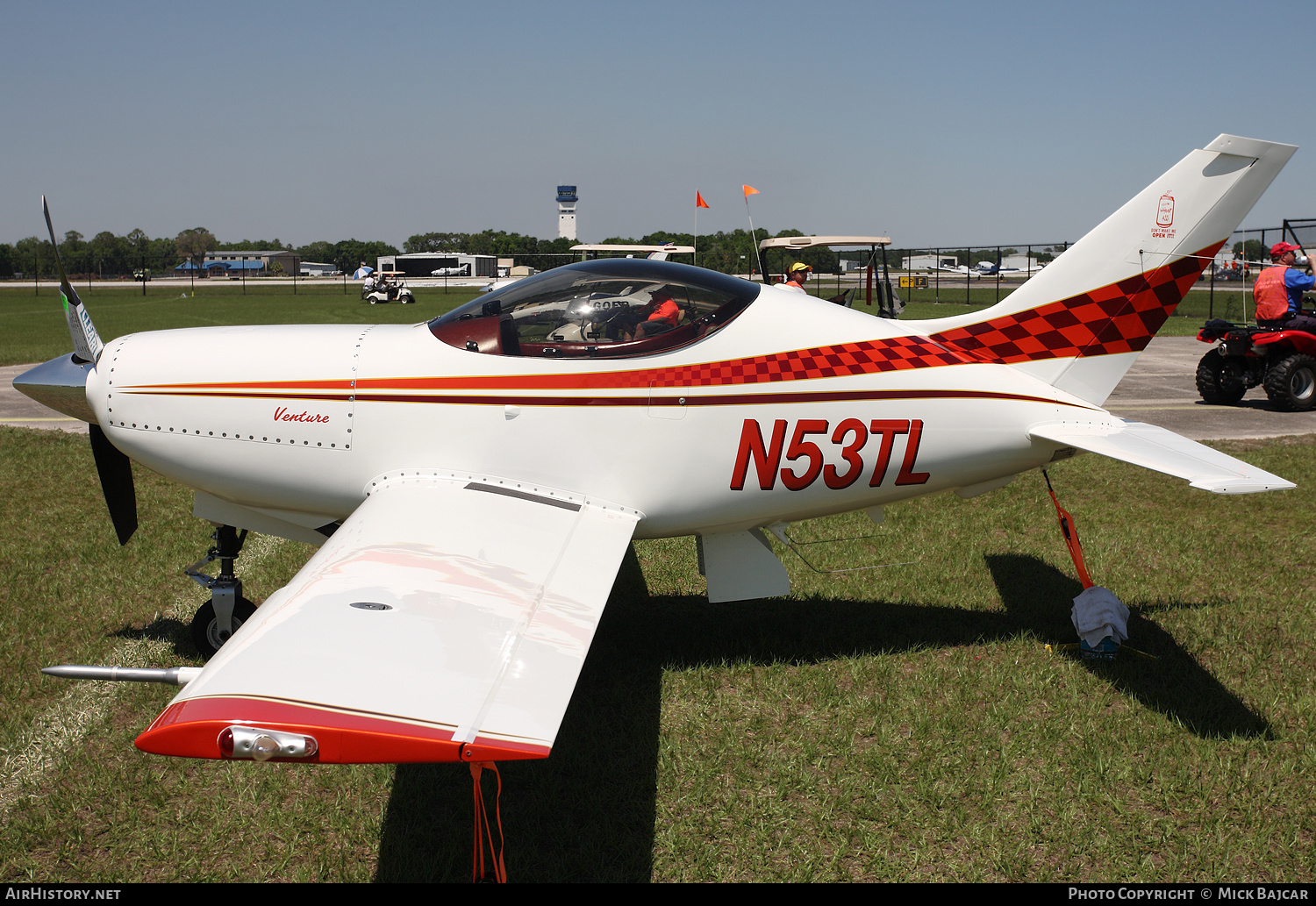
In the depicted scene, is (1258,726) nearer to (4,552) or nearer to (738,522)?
(738,522)

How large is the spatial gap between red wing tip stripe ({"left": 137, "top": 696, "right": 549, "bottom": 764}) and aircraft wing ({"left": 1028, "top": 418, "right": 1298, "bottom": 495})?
3.05m

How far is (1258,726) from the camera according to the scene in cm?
419

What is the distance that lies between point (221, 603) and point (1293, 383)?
13.8m

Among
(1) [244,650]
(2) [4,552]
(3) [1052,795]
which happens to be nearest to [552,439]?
(1) [244,650]

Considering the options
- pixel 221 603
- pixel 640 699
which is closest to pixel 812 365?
pixel 640 699

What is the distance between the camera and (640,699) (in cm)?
454

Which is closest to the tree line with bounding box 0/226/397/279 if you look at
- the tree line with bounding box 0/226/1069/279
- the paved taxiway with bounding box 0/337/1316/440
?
the tree line with bounding box 0/226/1069/279

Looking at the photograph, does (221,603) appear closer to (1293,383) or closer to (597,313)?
(597,313)

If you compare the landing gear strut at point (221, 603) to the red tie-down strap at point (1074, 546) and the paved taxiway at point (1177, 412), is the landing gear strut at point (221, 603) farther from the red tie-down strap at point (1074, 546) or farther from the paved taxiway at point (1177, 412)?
the paved taxiway at point (1177, 412)

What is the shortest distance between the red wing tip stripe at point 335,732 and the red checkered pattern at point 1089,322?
12.1 feet

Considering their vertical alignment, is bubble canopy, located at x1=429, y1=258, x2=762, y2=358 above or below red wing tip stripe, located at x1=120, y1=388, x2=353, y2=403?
above

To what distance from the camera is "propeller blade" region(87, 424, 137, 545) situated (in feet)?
16.0

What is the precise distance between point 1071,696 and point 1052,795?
0.90 metres

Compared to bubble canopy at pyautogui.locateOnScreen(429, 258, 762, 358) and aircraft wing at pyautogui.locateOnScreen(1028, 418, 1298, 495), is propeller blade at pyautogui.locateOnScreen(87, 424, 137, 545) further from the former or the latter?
aircraft wing at pyautogui.locateOnScreen(1028, 418, 1298, 495)
